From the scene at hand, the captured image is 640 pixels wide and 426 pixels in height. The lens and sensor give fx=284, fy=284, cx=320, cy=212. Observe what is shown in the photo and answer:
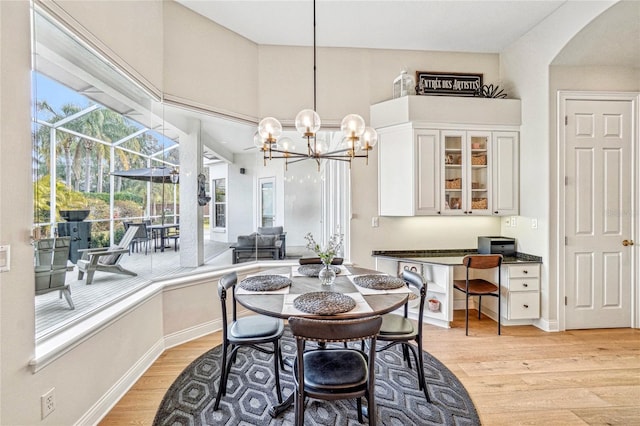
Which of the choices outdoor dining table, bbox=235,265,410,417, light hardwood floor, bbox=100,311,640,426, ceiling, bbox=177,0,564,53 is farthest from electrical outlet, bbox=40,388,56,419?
ceiling, bbox=177,0,564,53

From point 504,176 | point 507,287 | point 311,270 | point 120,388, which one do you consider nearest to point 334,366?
point 311,270

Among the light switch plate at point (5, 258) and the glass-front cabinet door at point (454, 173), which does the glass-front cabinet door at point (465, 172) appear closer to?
the glass-front cabinet door at point (454, 173)

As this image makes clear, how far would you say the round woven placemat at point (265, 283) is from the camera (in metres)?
2.16

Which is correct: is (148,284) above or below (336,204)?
below

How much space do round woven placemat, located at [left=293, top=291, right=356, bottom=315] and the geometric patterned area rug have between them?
834mm

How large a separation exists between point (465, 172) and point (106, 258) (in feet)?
13.0

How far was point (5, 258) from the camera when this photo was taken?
55.6 inches

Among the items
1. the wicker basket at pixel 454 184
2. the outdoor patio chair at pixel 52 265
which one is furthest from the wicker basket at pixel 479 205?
the outdoor patio chair at pixel 52 265

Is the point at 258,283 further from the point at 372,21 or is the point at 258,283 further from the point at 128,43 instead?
the point at 372,21

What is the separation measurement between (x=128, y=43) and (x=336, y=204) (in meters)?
2.85

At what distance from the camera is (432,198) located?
359 centimetres

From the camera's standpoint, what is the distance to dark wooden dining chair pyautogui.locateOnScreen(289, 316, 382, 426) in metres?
1.48

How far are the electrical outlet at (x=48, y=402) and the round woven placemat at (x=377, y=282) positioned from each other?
201 centimetres

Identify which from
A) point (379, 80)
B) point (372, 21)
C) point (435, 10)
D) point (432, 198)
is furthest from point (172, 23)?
point (432, 198)
